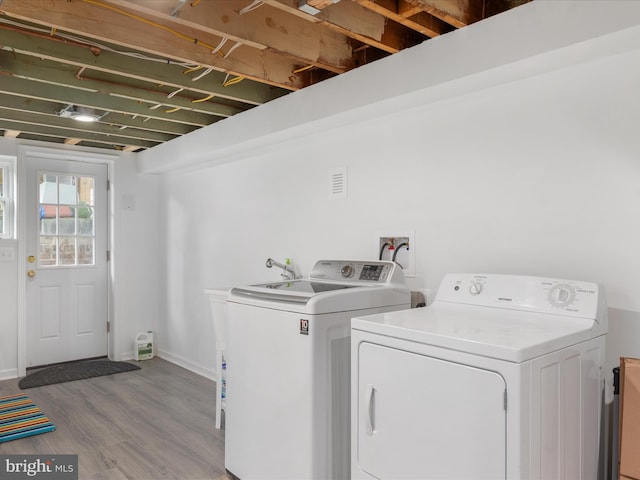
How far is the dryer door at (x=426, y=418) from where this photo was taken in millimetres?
1438

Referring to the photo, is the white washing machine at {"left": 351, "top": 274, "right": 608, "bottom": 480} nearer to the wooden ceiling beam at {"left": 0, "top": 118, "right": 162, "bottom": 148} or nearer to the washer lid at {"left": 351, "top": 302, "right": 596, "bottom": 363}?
the washer lid at {"left": 351, "top": 302, "right": 596, "bottom": 363}

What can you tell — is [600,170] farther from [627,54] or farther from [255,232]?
[255,232]

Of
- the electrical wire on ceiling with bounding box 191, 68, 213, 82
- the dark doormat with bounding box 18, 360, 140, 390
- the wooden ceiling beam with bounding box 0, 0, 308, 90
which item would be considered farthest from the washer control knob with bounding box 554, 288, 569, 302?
the dark doormat with bounding box 18, 360, 140, 390

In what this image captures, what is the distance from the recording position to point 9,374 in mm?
4371

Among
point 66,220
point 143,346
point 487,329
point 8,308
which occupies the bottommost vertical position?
point 143,346

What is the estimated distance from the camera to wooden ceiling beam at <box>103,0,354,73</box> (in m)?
1.93

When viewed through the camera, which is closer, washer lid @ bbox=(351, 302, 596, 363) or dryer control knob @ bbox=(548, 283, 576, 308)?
washer lid @ bbox=(351, 302, 596, 363)

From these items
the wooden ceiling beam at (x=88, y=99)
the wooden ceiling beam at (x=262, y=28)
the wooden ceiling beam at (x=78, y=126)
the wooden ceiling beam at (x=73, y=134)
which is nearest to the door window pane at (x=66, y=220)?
the wooden ceiling beam at (x=73, y=134)

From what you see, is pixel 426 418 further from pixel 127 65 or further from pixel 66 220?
pixel 66 220

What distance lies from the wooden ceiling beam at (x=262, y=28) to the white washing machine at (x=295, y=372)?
1.14 metres

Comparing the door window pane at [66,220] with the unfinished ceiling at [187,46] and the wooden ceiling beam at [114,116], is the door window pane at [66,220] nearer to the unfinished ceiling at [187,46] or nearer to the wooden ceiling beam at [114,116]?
the unfinished ceiling at [187,46]

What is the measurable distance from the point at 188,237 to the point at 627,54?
3.85 m

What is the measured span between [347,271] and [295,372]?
755 millimetres

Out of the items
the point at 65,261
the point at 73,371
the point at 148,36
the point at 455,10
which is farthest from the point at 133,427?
the point at 455,10
